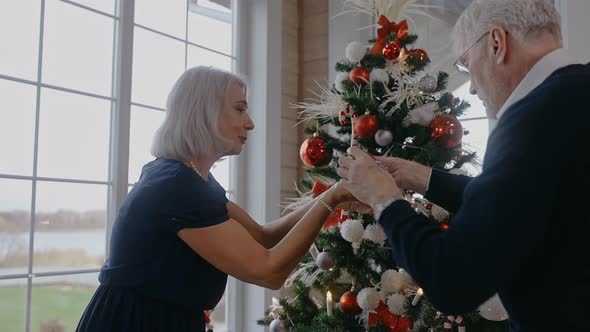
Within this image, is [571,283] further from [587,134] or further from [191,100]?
[191,100]

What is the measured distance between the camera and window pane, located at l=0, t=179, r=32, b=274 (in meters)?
2.06

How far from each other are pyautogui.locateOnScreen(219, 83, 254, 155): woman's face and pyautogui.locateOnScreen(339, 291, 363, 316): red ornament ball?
793 millimetres

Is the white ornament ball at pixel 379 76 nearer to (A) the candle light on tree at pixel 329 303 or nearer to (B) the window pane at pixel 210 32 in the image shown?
(A) the candle light on tree at pixel 329 303

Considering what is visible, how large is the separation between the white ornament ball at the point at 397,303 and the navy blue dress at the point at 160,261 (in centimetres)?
77

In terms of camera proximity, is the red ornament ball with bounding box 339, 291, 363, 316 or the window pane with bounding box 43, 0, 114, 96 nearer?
the red ornament ball with bounding box 339, 291, 363, 316

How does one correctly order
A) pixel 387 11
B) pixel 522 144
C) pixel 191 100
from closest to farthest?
pixel 522 144 < pixel 191 100 < pixel 387 11

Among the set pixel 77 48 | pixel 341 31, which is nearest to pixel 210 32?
pixel 341 31

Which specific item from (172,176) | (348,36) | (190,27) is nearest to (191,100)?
(172,176)

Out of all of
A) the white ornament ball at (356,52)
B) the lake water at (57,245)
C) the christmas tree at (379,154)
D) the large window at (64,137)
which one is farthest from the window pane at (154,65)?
the white ornament ball at (356,52)

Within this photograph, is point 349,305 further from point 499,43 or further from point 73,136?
point 73,136

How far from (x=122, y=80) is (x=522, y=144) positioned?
2100mm

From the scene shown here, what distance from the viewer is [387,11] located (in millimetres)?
2275

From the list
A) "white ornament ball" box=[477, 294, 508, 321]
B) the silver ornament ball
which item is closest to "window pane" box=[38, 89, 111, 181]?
the silver ornament ball

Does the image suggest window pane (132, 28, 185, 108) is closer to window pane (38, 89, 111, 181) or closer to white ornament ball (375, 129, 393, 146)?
window pane (38, 89, 111, 181)
